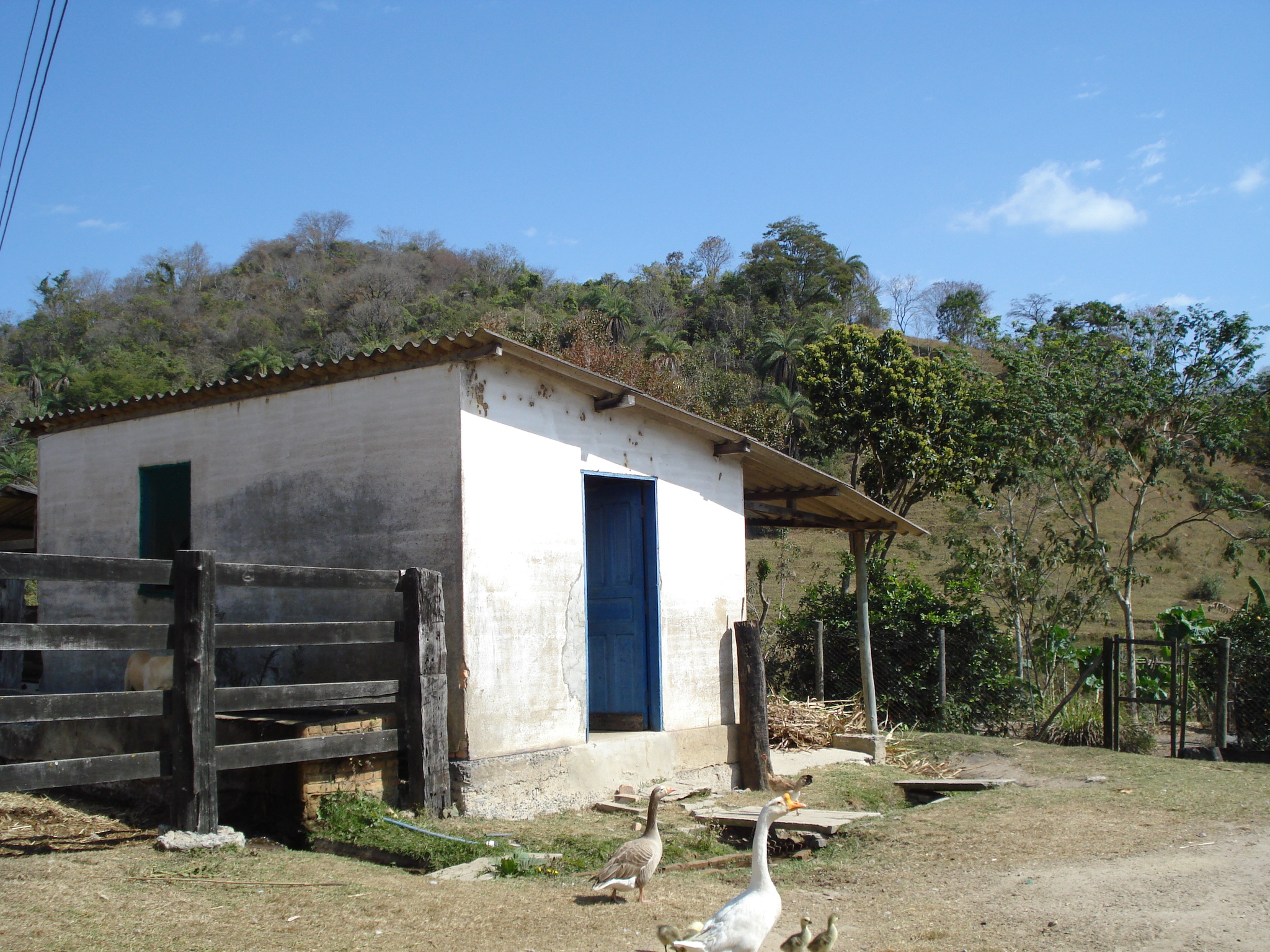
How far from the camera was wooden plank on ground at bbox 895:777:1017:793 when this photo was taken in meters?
9.38

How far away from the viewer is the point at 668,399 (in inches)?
1003

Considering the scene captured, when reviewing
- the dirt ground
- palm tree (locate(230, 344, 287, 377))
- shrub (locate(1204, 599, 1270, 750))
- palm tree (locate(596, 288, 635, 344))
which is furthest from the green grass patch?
palm tree (locate(230, 344, 287, 377))

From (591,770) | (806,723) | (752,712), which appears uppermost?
(752,712)

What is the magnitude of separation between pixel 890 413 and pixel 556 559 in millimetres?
16459

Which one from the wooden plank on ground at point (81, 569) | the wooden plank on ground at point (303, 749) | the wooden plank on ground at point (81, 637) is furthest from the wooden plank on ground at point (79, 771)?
the wooden plank on ground at point (81, 569)

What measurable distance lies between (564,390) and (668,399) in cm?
1707

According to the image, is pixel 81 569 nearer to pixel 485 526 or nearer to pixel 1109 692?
pixel 485 526

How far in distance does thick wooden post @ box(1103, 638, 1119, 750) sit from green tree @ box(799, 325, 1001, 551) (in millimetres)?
8466

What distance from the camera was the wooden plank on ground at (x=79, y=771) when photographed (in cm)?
498

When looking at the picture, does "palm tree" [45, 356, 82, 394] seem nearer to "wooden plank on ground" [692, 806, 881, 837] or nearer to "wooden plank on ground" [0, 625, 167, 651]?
"wooden plank on ground" [0, 625, 167, 651]

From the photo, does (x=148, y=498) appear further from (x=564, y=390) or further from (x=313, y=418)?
(x=564, y=390)

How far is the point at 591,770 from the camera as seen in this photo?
8211mm

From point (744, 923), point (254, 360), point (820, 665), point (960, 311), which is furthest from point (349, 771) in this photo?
point (960, 311)

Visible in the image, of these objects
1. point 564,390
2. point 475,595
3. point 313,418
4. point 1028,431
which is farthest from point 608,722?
point 1028,431
